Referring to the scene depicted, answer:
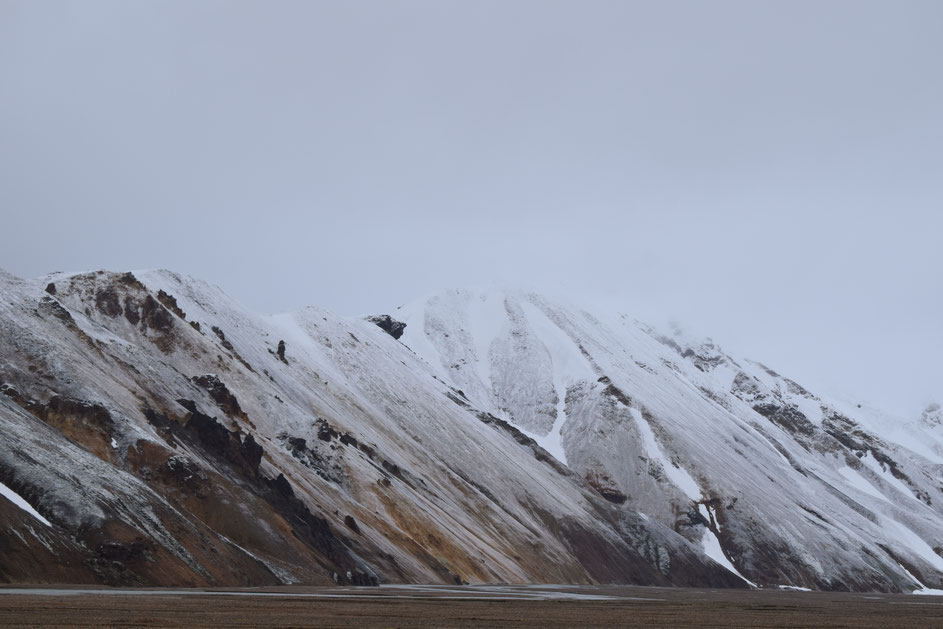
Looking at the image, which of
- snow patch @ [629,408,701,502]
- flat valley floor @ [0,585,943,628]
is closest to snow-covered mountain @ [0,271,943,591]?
snow patch @ [629,408,701,502]

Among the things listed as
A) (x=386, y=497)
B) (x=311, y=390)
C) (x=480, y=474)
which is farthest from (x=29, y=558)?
(x=480, y=474)

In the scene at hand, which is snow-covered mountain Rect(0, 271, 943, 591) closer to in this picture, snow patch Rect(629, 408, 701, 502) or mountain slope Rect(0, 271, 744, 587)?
mountain slope Rect(0, 271, 744, 587)

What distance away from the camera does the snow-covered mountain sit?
59438 mm

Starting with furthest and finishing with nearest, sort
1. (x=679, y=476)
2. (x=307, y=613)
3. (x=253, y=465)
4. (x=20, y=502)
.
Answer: (x=679, y=476) < (x=253, y=465) < (x=20, y=502) < (x=307, y=613)

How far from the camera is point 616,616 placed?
43000 mm

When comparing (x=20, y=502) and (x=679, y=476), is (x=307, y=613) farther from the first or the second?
(x=679, y=476)

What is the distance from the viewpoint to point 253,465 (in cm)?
9025

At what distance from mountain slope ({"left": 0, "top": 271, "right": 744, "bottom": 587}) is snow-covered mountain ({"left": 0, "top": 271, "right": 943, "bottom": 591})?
262mm

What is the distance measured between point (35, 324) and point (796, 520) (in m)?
154

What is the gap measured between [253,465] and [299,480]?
12122 mm

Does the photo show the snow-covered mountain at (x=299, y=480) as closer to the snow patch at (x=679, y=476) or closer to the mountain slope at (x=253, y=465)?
the mountain slope at (x=253, y=465)

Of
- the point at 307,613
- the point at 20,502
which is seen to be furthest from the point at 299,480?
the point at 307,613

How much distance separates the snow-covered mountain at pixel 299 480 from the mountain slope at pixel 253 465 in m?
0.26

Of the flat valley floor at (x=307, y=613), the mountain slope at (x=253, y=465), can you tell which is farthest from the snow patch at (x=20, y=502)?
the flat valley floor at (x=307, y=613)
